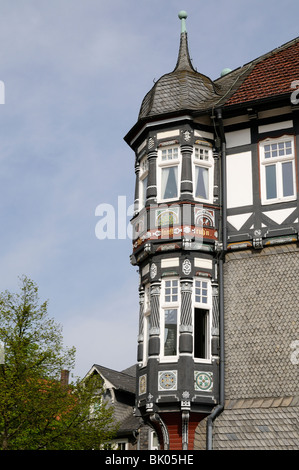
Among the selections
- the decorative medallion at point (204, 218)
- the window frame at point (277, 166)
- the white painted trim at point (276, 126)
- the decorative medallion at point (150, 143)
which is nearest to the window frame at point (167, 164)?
the decorative medallion at point (150, 143)

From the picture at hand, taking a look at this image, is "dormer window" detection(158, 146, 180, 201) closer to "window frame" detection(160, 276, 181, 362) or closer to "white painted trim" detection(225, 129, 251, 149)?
"white painted trim" detection(225, 129, 251, 149)

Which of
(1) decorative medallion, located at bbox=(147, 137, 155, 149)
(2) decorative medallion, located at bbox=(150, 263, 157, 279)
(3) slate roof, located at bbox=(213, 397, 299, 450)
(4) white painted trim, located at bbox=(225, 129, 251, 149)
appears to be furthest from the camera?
(1) decorative medallion, located at bbox=(147, 137, 155, 149)

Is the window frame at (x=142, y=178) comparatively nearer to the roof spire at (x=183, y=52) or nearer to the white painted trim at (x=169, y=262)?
the white painted trim at (x=169, y=262)

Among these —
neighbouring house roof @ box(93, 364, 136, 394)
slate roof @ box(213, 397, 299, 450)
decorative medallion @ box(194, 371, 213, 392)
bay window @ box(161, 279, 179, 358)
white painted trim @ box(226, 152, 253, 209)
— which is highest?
white painted trim @ box(226, 152, 253, 209)

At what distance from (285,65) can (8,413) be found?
45.4ft

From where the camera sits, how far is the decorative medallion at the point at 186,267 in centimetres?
2059

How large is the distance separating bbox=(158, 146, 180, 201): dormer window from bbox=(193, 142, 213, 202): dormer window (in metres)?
0.54

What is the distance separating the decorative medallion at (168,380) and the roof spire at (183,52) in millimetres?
10153

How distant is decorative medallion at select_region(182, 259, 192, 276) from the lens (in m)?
20.6

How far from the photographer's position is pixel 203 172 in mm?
22078

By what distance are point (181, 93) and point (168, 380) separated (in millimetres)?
8934

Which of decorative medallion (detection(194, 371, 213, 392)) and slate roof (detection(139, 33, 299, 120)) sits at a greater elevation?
slate roof (detection(139, 33, 299, 120))

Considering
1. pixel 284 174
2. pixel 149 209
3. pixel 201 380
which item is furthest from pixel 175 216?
pixel 201 380

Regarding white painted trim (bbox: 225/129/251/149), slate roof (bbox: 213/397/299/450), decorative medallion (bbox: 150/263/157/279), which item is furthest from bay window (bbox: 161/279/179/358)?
white painted trim (bbox: 225/129/251/149)
